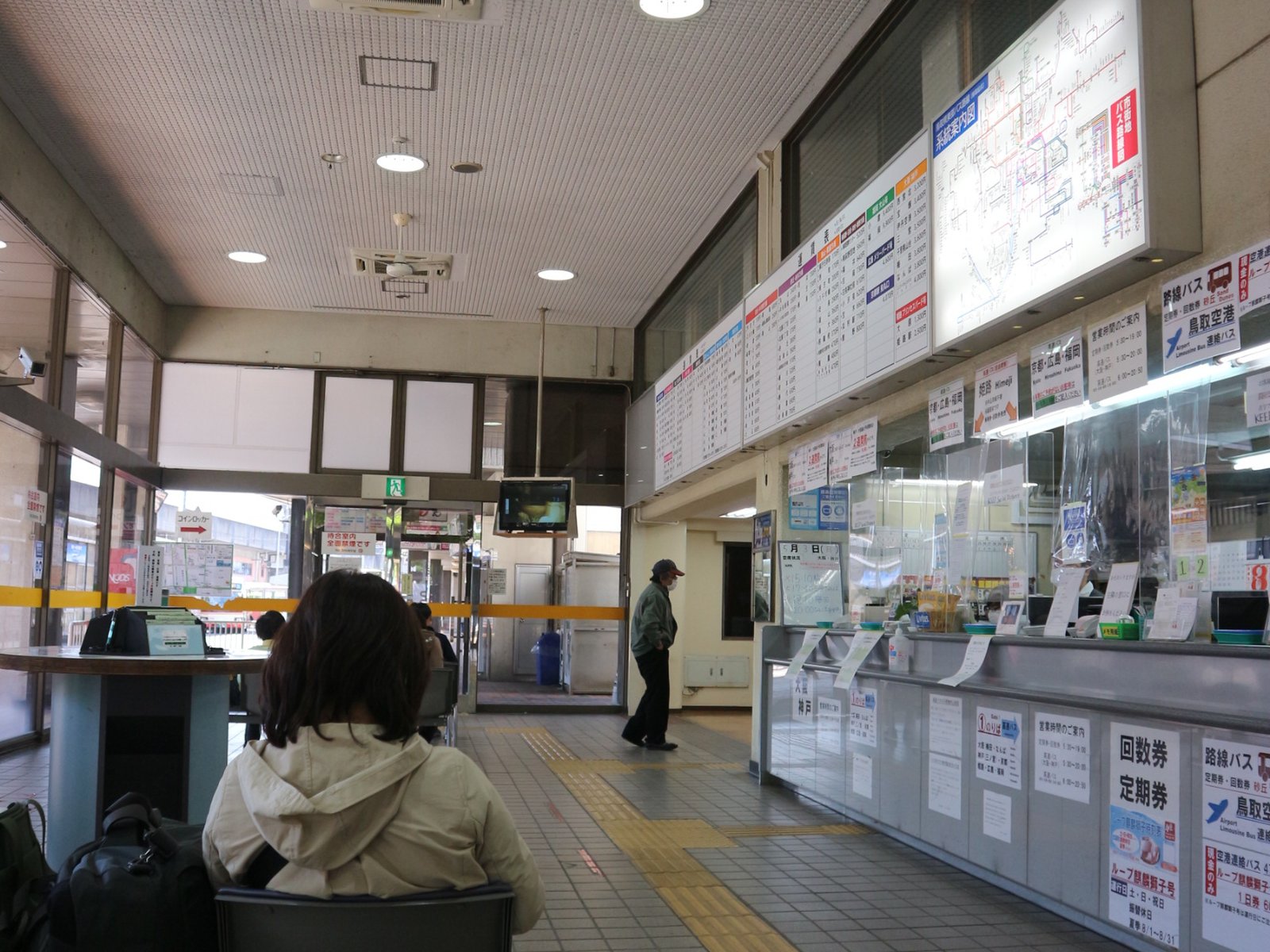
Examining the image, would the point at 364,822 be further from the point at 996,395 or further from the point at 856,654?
the point at 856,654

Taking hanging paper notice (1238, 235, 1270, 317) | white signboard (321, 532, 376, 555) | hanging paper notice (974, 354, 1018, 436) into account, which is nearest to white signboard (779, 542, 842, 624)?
hanging paper notice (974, 354, 1018, 436)

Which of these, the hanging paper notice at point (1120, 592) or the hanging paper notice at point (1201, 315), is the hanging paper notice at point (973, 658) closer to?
the hanging paper notice at point (1120, 592)

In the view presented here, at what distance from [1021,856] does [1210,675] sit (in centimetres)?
118

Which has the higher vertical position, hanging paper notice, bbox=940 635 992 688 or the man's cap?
the man's cap

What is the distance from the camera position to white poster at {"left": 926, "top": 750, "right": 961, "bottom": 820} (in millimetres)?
4285

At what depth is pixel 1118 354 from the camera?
3.49 m

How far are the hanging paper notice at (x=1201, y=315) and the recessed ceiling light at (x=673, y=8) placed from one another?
2774 mm

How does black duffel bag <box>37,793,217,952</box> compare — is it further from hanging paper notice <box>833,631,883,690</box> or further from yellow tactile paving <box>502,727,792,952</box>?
hanging paper notice <box>833,631,883,690</box>

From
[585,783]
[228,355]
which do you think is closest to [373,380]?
[228,355]

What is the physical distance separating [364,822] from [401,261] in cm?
777

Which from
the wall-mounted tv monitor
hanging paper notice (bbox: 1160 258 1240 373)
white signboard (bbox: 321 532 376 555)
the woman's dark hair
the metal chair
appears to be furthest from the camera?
white signboard (bbox: 321 532 376 555)

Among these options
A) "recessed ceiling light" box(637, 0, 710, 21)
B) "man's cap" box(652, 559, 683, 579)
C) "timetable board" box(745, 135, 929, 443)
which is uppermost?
"recessed ceiling light" box(637, 0, 710, 21)

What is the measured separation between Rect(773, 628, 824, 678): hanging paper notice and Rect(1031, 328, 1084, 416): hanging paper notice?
208 cm

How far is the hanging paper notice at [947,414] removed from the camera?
178 inches
